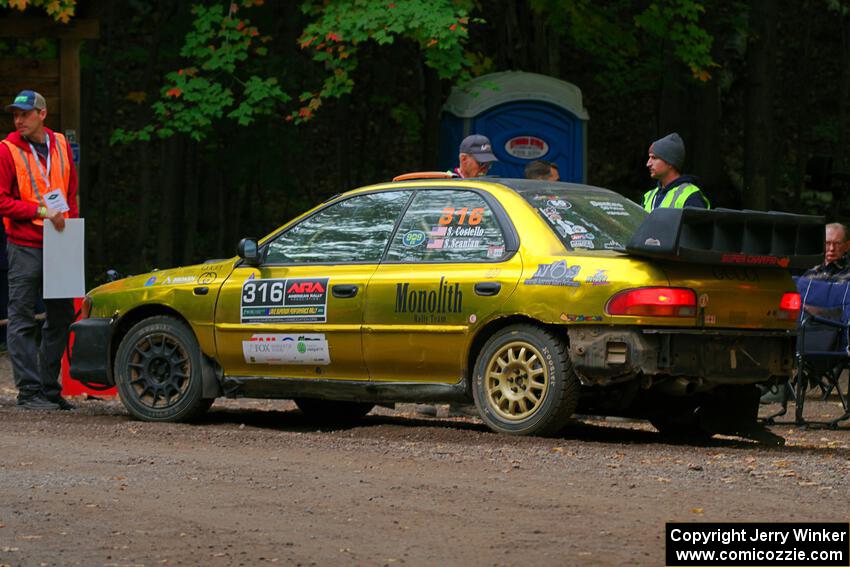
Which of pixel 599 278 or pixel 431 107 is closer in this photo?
pixel 599 278

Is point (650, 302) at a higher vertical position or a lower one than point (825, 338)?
higher

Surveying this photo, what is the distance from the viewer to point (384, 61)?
80.0ft

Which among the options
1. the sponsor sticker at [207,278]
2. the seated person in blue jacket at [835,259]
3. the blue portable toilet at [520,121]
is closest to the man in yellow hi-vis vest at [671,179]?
the seated person in blue jacket at [835,259]

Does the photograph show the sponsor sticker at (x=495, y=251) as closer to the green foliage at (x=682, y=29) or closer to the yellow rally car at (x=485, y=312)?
the yellow rally car at (x=485, y=312)

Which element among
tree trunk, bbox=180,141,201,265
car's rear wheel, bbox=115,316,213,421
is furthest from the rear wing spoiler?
tree trunk, bbox=180,141,201,265

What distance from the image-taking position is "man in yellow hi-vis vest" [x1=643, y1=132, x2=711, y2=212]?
11.0 m

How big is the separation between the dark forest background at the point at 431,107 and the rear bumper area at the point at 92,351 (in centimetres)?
817

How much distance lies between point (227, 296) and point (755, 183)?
12397 millimetres

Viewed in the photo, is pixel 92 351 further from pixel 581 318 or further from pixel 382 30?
pixel 382 30

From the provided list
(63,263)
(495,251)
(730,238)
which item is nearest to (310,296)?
(495,251)

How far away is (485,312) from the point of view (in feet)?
31.9

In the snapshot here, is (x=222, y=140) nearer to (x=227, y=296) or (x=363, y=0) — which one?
(x=363, y=0)

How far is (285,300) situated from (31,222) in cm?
239

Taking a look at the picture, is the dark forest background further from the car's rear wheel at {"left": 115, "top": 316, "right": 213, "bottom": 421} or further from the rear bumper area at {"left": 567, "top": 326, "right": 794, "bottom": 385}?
the rear bumper area at {"left": 567, "top": 326, "right": 794, "bottom": 385}
